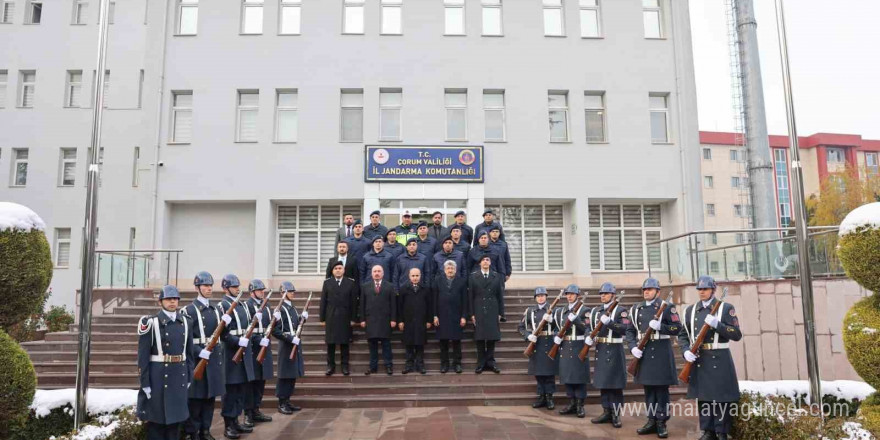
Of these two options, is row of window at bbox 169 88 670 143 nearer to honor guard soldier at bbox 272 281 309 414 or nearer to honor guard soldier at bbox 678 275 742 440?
honor guard soldier at bbox 272 281 309 414

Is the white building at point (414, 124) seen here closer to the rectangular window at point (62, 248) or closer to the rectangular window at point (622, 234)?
the rectangular window at point (622, 234)

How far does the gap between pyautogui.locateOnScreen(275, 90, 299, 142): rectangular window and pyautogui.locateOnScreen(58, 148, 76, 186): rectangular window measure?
9.78 m

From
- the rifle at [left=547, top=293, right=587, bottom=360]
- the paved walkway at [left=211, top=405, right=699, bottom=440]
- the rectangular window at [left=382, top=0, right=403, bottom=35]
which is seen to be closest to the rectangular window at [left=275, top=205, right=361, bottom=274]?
the rectangular window at [left=382, top=0, right=403, bottom=35]

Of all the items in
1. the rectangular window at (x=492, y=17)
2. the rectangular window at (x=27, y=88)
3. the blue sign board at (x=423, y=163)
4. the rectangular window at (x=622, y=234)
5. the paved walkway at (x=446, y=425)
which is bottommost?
the paved walkway at (x=446, y=425)

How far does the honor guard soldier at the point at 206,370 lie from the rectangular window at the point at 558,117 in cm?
1303

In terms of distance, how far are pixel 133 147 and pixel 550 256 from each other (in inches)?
622

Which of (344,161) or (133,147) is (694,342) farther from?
(133,147)

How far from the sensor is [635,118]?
1797 cm

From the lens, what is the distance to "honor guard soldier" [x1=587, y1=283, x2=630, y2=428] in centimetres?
805

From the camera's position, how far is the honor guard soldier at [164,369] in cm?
599

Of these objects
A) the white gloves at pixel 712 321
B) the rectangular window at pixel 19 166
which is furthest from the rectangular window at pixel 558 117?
the rectangular window at pixel 19 166

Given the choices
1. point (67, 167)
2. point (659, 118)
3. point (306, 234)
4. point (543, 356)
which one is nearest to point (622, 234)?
point (659, 118)

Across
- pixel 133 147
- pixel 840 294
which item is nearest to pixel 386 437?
pixel 840 294

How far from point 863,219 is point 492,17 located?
14.2 meters
